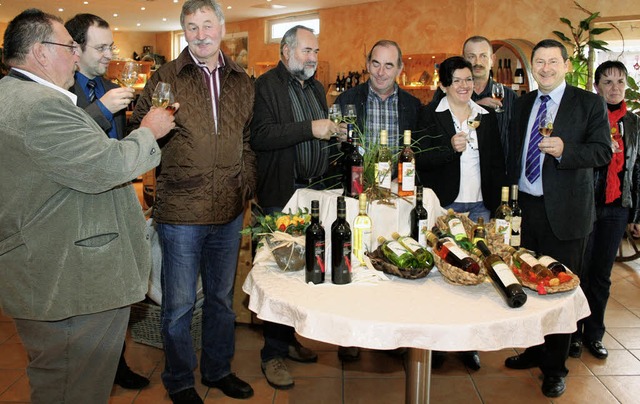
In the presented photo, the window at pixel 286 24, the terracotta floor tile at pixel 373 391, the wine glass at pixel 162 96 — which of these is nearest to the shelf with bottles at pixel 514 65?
the terracotta floor tile at pixel 373 391

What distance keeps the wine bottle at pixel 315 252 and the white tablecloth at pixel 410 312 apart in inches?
1.7

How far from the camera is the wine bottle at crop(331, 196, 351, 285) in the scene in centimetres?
227

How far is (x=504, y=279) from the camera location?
6.93ft

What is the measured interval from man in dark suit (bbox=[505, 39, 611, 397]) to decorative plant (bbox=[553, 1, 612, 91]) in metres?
3.28

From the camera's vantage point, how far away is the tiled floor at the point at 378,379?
129 inches

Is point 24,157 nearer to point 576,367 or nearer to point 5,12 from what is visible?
point 576,367

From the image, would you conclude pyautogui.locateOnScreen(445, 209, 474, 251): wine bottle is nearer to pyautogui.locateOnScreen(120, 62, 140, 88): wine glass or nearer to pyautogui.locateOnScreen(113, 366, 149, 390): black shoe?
pyautogui.locateOnScreen(120, 62, 140, 88): wine glass

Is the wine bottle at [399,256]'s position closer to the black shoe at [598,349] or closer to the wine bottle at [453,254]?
the wine bottle at [453,254]

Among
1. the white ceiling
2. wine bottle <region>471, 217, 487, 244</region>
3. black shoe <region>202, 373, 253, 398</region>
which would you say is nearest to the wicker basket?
black shoe <region>202, 373, 253, 398</region>

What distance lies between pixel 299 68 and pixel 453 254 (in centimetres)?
160

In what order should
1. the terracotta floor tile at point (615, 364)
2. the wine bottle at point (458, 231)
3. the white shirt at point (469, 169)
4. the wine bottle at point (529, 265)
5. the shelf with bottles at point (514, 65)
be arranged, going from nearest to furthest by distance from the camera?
1. the wine bottle at point (529, 265)
2. the wine bottle at point (458, 231)
3. the white shirt at point (469, 169)
4. the terracotta floor tile at point (615, 364)
5. the shelf with bottles at point (514, 65)

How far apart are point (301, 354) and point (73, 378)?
182 cm

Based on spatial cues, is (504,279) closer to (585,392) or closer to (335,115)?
(335,115)

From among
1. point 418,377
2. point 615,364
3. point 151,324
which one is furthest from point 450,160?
point 151,324
